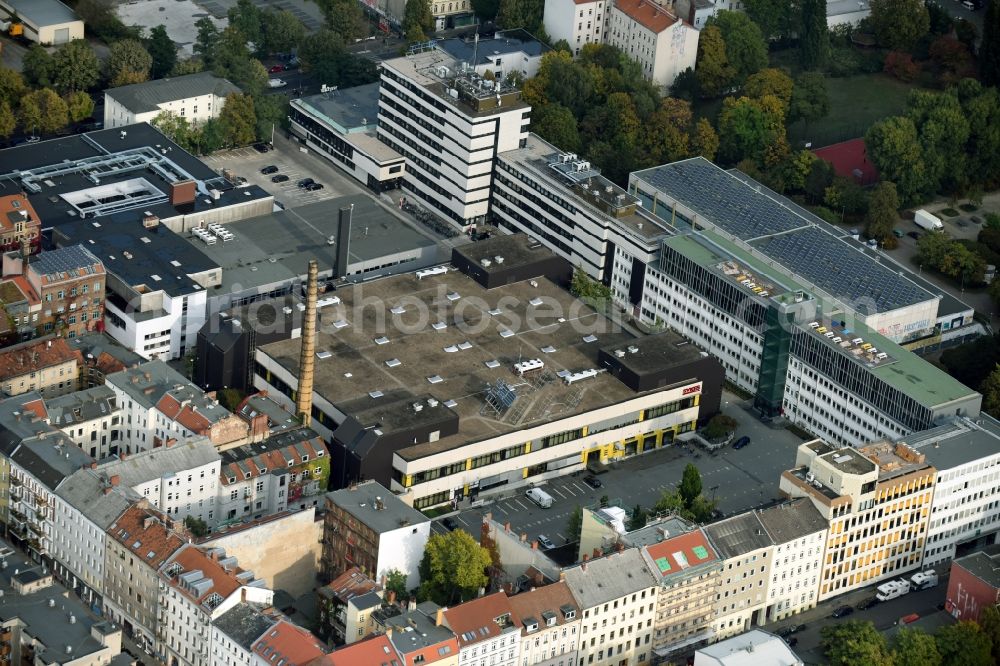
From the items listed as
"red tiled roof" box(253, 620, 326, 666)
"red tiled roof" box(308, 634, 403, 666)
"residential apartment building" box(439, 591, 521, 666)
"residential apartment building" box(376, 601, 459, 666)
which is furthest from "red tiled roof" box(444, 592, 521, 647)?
"red tiled roof" box(253, 620, 326, 666)

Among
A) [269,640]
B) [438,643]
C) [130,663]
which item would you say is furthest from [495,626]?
[130,663]

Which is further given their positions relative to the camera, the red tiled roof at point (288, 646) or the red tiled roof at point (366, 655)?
the red tiled roof at point (288, 646)

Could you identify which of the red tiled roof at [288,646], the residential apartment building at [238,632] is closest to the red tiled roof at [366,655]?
the red tiled roof at [288,646]

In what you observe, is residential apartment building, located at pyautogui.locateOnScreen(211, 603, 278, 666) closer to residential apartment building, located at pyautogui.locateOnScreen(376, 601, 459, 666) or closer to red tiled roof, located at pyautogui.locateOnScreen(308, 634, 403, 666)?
red tiled roof, located at pyautogui.locateOnScreen(308, 634, 403, 666)

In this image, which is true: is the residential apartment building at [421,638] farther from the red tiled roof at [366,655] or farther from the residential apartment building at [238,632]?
the residential apartment building at [238,632]

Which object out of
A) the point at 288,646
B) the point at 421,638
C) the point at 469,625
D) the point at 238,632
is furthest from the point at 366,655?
the point at 238,632

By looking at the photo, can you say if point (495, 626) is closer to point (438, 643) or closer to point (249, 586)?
point (438, 643)

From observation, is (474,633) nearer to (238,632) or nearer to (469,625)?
(469,625)
